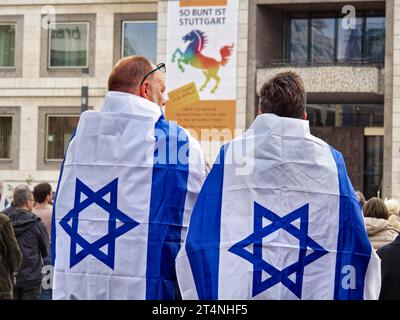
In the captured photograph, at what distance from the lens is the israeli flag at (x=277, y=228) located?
16.9 ft

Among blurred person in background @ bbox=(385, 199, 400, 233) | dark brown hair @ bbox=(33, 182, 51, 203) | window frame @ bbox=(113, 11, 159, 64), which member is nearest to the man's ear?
blurred person in background @ bbox=(385, 199, 400, 233)

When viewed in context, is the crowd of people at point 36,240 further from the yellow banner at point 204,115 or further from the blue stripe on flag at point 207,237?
the yellow banner at point 204,115

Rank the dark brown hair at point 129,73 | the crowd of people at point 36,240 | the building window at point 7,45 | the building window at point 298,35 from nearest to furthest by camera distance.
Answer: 1. the dark brown hair at point 129,73
2. the crowd of people at point 36,240
3. the building window at point 298,35
4. the building window at point 7,45

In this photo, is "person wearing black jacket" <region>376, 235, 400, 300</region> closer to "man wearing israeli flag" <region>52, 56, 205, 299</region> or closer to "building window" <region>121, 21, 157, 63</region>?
"man wearing israeli flag" <region>52, 56, 205, 299</region>

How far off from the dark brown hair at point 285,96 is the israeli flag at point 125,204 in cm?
54

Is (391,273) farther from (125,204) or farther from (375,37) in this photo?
(375,37)

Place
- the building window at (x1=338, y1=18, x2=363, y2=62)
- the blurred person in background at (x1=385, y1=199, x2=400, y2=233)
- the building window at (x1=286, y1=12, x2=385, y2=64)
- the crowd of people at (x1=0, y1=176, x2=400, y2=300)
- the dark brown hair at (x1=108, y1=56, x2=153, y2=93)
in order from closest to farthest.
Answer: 1. the dark brown hair at (x1=108, y1=56, x2=153, y2=93)
2. the crowd of people at (x1=0, y1=176, x2=400, y2=300)
3. the blurred person in background at (x1=385, y1=199, x2=400, y2=233)
4. the building window at (x1=286, y1=12, x2=385, y2=64)
5. the building window at (x1=338, y1=18, x2=363, y2=62)

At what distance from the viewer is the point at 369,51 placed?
3350 centimetres

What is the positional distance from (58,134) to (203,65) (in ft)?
28.3

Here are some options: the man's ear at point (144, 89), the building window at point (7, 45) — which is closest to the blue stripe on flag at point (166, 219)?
the man's ear at point (144, 89)

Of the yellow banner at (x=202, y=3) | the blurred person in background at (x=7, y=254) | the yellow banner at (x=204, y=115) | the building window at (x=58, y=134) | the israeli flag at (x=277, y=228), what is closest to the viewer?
the israeli flag at (x=277, y=228)

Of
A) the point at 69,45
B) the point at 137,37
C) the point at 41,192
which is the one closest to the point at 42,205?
the point at 41,192

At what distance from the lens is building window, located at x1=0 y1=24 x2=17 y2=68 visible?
127ft

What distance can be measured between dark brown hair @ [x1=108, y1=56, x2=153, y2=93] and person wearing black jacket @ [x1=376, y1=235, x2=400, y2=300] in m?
2.87
